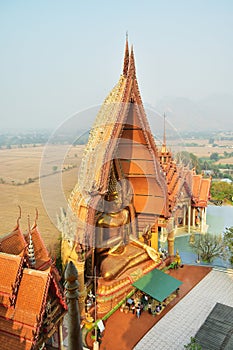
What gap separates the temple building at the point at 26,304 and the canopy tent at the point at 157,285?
4.21 m

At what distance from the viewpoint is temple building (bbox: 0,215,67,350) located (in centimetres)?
628

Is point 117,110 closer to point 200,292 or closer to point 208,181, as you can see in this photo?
point 200,292

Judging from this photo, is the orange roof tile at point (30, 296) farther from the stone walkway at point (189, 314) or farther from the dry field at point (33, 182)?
the dry field at point (33, 182)

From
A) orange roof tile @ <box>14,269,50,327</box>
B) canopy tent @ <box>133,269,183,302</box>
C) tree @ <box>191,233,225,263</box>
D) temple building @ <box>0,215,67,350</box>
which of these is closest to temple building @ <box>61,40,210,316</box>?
canopy tent @ <box>133,269,183,302</box>

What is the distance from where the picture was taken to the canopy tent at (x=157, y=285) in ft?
34.7

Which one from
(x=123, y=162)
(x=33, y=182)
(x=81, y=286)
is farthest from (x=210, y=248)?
(x=33, y=182)

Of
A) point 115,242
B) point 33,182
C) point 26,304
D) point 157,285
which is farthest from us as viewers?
point 33,182

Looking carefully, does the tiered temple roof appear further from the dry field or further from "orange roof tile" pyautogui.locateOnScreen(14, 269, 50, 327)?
"orange roof tile" pyautogui.locateOnScreen(14, 269, 50, 327)

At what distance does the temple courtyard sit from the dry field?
15.5 ft

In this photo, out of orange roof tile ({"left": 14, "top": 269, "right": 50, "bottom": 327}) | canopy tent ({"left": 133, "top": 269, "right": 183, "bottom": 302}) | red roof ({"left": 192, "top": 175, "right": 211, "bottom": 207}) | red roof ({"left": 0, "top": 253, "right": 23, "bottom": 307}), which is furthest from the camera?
red roof ({"left": 192, "top": 175, "right": 211, "bottom": 207})

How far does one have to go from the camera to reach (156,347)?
9.00 m

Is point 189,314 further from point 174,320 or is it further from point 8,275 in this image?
point 8,275

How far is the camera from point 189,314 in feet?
34.9

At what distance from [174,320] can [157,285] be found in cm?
130
